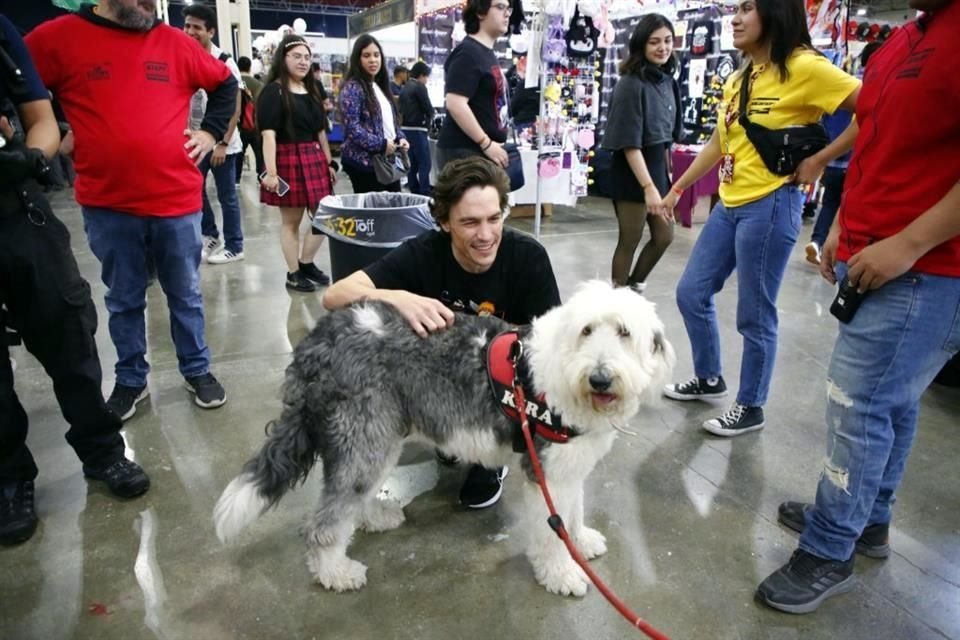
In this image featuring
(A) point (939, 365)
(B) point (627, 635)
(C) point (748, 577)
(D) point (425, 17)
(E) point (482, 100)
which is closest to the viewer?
(A) point (939, 365)

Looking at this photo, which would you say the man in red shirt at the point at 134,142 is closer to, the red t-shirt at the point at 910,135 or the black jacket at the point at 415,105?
the red t-shirt at the point at 910,135

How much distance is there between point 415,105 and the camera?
779cm

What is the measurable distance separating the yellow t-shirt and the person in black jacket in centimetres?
552

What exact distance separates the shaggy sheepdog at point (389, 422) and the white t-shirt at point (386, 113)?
3.01m

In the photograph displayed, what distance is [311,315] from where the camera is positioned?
14.0ft

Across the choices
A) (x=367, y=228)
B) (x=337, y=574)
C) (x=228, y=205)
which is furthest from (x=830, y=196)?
(x=337, y=574)

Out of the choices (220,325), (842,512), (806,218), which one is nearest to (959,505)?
(842,512)

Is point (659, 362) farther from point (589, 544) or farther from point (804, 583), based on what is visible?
point (804, 583)

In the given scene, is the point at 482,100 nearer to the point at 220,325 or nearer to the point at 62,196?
the point at 220,325

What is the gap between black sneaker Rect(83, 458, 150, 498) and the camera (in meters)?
2.27

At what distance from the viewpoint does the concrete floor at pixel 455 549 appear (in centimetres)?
178

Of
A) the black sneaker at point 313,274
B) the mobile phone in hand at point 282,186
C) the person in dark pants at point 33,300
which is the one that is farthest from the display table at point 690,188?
the person in dark pants at point 33,300

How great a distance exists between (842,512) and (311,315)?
3431 mm

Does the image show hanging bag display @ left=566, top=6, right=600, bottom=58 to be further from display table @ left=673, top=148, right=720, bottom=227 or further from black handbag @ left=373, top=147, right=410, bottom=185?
black handbag @ left=373, top=147, right=410, bottom=185
